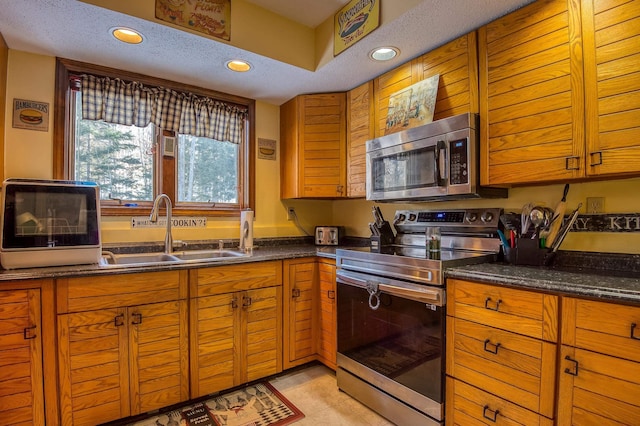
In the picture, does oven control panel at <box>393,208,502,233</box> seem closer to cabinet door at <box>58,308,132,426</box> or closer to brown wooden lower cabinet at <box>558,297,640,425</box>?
brown wooden lower cabinet at <box>558,297,640,425</box>

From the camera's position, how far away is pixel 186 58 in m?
2.10

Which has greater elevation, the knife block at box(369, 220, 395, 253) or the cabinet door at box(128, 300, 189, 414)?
the knife block at box(369, 220, 395, 253)

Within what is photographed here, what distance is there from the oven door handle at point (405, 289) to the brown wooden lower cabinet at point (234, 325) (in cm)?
59

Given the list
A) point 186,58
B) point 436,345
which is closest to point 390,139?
point 436,345

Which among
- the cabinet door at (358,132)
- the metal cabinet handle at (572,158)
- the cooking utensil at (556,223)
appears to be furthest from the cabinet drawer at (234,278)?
the metal cabinet handle at (572,158)

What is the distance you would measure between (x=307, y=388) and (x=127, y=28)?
8.06ft

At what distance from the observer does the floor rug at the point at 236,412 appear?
1.79m

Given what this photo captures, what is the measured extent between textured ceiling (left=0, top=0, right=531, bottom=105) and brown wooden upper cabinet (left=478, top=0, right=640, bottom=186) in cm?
20

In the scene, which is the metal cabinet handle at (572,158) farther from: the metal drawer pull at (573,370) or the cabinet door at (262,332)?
the cabinet door at (262,332)

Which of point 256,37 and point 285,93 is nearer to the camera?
point 256,37

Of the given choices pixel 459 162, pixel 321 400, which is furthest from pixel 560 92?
pixel 321 400

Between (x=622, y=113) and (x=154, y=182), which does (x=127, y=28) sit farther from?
(x=622, y=113)

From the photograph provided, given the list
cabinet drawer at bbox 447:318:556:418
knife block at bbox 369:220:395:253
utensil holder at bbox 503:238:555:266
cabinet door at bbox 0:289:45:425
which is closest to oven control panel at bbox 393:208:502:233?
knife block at bbox 369:220:395:253

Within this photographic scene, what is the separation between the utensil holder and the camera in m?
1.60
